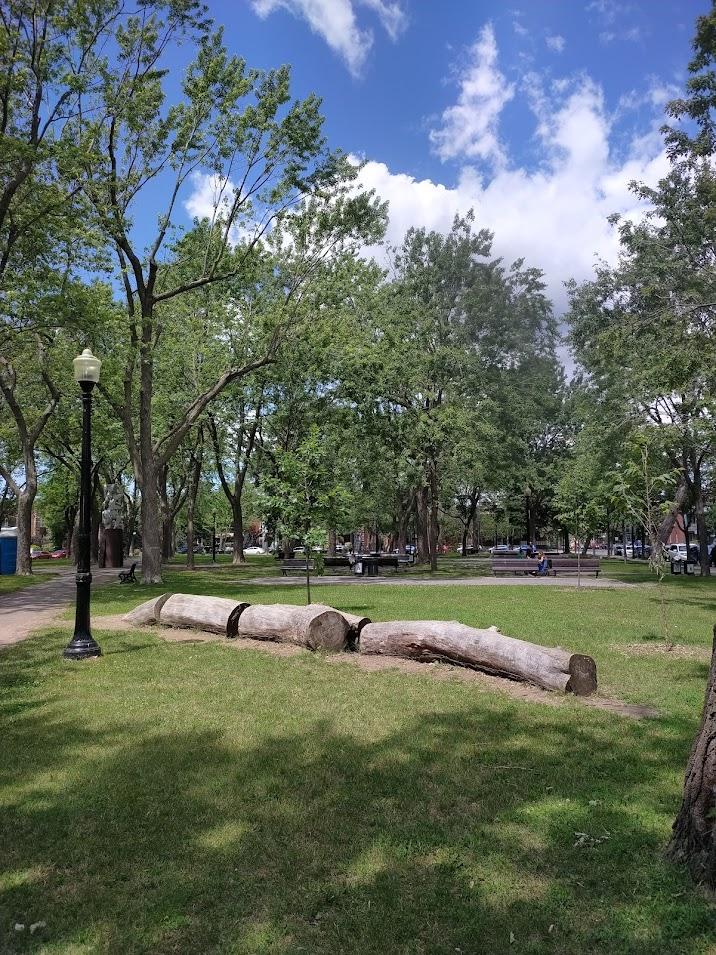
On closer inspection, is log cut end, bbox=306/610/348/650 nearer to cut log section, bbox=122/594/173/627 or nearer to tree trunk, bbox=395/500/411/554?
cut log section, bbox=122/594/173/627

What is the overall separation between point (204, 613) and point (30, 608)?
632 cm

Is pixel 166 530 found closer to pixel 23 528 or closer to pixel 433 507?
pixel 23 528

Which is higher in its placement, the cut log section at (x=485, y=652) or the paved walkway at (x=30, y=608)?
the cut log section at (x=485, y=652)

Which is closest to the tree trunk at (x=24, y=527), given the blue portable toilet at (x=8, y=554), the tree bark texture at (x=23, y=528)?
the tree bark texture at (x=23, y=528)

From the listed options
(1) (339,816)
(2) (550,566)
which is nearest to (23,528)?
(2) (550,566)

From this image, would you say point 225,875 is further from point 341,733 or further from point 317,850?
point 341,733

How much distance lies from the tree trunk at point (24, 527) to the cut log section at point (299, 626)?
1904cm

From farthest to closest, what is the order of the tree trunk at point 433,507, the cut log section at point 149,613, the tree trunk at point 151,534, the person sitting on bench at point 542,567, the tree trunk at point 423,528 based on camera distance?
the tree trunk at point 423,528
the tree trunk at point 433,507
the person sitting on bench at point 542,567
the tree trunk at point 151,534
the cut log section at point 149,613

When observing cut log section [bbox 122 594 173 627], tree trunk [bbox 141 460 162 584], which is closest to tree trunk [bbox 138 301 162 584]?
tree trunk [bbox 141 460 162 584]

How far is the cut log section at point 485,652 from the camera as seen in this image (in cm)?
702

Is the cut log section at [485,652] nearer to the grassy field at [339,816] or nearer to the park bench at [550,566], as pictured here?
the grassy field at [339,816]

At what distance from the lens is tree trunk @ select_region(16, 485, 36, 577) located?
2644 centimetres

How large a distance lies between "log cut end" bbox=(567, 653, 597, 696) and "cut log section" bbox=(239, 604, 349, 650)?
343cm

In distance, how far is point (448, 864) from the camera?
3527mm
